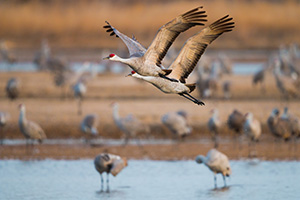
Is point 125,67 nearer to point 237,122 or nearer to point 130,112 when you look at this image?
point 130,112

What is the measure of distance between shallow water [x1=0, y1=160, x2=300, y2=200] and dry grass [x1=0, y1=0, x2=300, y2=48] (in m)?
31.8

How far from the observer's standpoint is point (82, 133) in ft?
55.3

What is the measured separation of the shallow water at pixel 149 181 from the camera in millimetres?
11367

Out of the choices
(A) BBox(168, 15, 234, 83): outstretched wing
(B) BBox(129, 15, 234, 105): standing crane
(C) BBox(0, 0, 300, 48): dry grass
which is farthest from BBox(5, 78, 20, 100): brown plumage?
(C) BBox(0, 0, 300, 48): dry grass

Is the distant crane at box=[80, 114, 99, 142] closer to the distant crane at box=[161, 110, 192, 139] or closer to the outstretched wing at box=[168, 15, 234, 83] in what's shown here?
the distant crane at box=[161, 110, 192, 139]

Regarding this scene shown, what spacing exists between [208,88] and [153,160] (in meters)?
6.98

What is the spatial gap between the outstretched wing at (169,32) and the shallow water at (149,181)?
2.51 m

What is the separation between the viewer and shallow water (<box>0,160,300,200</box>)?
11.4m

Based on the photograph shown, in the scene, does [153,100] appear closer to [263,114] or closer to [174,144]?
[263,114]

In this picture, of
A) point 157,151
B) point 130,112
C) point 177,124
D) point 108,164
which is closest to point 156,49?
point 108,164

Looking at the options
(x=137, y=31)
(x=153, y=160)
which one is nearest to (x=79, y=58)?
(x=137, y=31)

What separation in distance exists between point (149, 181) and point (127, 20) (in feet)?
143

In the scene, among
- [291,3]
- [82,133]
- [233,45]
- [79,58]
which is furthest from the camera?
[291,3]

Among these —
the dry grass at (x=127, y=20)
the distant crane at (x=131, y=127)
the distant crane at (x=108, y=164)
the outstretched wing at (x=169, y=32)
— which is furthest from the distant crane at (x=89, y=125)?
the dry grass at (x=127, y=20)
